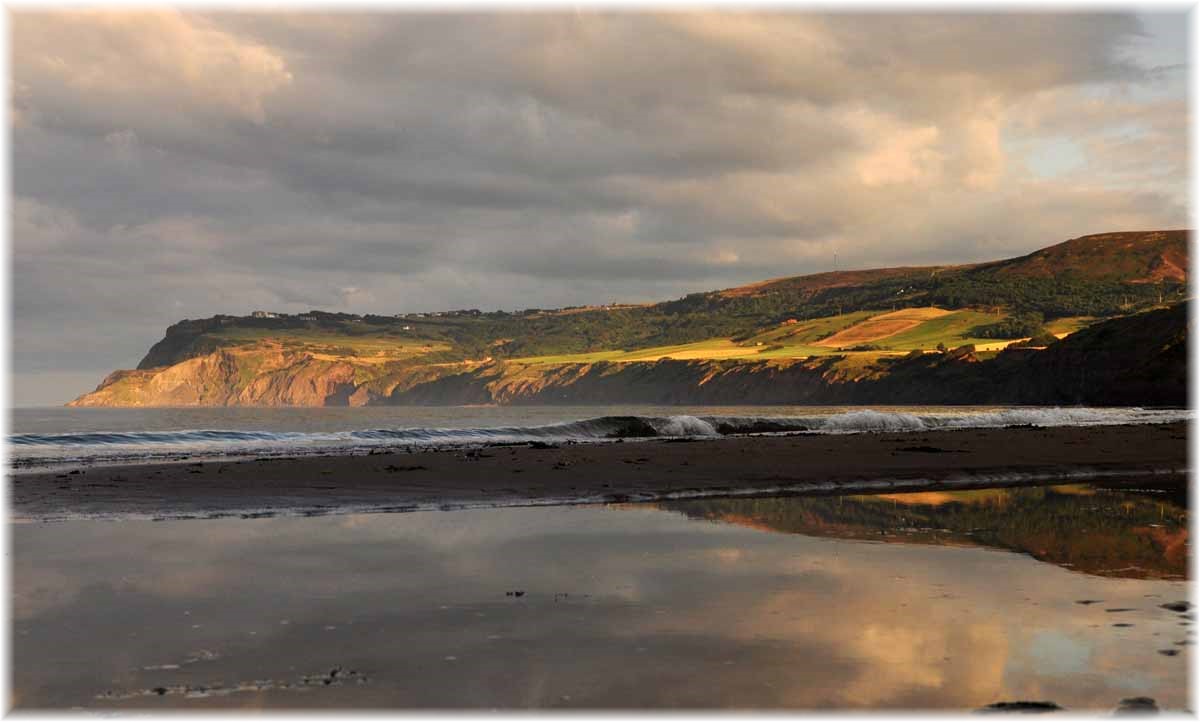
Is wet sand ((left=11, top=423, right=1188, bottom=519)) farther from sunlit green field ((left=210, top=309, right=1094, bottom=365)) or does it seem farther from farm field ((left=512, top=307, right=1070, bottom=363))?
farm field ((left=512, top=307, right=1070, bottom=363))

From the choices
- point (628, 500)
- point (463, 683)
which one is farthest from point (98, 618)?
point (628, 500)

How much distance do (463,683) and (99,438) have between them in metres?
27.4

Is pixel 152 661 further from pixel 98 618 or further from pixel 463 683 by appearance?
pixel 463 683

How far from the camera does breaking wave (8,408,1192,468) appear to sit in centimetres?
2430

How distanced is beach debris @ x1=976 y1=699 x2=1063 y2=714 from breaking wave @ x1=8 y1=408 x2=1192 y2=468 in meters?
20.9

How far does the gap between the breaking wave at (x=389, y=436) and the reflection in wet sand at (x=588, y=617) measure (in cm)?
1403

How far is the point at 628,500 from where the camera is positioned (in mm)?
14219

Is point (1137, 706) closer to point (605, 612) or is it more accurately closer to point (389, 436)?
point (605, 612)

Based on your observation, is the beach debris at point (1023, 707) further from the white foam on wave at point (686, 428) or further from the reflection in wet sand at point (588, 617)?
the white foam on wave at point (686, 428)

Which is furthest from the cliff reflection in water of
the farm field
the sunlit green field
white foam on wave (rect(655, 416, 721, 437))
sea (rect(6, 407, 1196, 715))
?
the farm field

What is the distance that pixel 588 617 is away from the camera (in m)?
6.44

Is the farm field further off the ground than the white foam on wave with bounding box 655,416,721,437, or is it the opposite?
the farm field

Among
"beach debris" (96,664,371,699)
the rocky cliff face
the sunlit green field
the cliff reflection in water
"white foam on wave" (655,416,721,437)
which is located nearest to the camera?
"beach debris" (96,664,371,699)

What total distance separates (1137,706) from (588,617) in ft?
10.6
